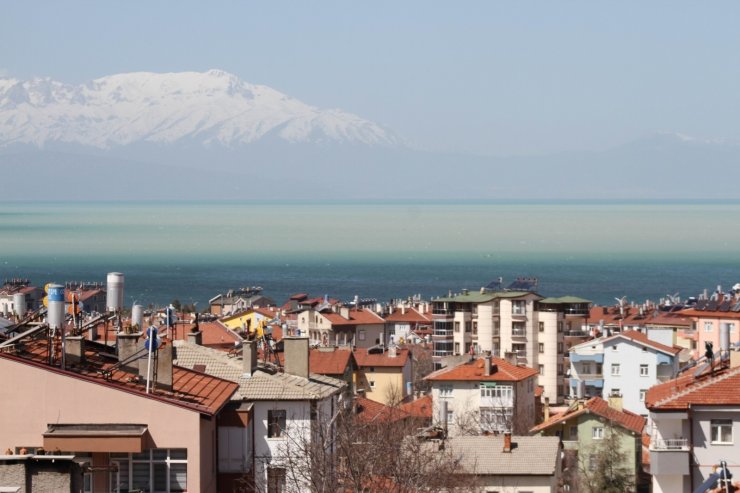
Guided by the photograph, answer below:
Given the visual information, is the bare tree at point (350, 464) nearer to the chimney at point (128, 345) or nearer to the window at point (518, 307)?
the chimney at point (128, 345)

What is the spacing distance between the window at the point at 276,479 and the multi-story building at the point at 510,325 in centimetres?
4500

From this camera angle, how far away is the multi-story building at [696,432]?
20922 mm

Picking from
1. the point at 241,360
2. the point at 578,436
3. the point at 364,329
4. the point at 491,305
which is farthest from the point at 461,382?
the point at 364,329

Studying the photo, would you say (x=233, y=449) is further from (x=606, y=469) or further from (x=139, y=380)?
(x=606, y=469)

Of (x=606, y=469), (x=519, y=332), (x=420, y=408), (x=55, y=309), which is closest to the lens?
(x=55, y=309)

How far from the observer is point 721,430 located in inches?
828

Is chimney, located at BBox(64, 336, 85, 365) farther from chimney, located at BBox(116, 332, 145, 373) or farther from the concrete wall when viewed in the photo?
the concrete wall

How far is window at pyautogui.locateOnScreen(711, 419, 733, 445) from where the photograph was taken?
20.9 m

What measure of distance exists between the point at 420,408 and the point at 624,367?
13109 millimetres

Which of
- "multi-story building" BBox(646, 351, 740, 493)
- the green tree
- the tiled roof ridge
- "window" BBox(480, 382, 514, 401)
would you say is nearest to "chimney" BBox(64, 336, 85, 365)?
"multi-story building" BBox(646, 351, 740, 493)

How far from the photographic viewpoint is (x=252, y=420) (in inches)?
810

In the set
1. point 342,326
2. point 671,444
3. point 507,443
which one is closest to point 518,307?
point 342,326

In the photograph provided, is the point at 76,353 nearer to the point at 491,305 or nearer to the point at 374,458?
the point at 374,458

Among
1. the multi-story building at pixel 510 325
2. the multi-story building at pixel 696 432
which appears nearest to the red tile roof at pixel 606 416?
the multi-story building at pixel 696 432
